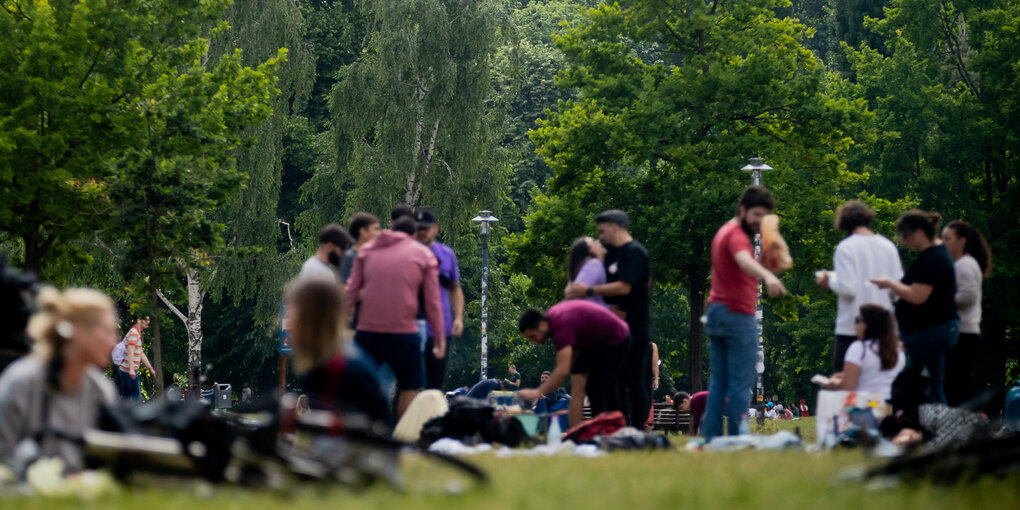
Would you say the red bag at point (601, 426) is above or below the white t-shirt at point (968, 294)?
below

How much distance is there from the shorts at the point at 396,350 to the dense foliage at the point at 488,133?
47.6 feet

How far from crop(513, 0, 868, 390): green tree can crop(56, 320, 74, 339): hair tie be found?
28.1 m

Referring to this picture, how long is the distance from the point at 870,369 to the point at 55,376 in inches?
258

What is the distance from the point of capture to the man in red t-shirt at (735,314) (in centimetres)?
1087

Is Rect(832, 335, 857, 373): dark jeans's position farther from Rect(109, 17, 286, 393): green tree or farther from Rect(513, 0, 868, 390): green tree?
Rect(513, 0, 868, 390): green tree

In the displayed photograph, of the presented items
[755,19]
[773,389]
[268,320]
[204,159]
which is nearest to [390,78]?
[268,320]

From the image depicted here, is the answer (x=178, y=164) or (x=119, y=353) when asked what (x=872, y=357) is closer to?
(x=178, y=164)

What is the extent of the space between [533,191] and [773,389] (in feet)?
52.6

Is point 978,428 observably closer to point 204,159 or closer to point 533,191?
point 204,159

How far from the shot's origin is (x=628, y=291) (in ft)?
41.0

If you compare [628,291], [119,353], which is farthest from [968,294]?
[119,353]

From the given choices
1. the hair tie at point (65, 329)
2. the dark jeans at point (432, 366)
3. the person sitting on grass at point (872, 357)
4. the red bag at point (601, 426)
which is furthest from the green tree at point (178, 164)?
the hair tie at point (65, 329)

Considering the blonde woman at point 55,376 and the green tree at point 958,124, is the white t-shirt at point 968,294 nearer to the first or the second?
the blonde woman at point 55,376

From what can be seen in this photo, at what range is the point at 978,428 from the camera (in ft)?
28.0
